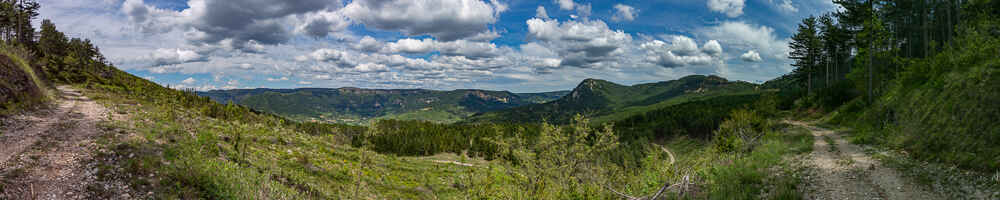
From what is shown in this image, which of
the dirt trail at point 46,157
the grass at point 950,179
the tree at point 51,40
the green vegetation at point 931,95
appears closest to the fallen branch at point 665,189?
the grass at point 950,179

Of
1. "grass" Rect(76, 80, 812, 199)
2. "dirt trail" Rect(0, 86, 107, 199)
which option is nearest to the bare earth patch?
"dirt trail" Rect(0, 86, 107, 199)

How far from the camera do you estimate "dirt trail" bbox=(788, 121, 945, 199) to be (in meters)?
9.20

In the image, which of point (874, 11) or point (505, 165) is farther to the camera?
point (874, 11)

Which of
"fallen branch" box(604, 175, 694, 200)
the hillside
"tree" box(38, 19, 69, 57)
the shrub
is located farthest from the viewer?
"tree" box(38, 19, 69, 57)

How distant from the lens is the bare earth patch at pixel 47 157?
8977 millimetres

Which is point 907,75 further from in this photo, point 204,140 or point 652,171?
point 204,140

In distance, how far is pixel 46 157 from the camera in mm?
10797

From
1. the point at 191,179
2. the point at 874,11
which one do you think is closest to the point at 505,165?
the point at 191,179

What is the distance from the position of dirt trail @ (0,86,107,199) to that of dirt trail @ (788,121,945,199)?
66.5 ft

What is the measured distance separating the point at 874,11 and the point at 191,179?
5655cm

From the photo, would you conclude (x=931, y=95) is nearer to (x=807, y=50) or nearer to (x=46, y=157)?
(x=46, y=157)

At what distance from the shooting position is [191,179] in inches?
458

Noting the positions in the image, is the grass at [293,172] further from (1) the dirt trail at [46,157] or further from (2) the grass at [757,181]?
(1) the dirt trail at [46,157]

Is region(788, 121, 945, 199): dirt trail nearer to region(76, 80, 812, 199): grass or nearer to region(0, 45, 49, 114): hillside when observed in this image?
region(76, 80, 812, 199): grass
